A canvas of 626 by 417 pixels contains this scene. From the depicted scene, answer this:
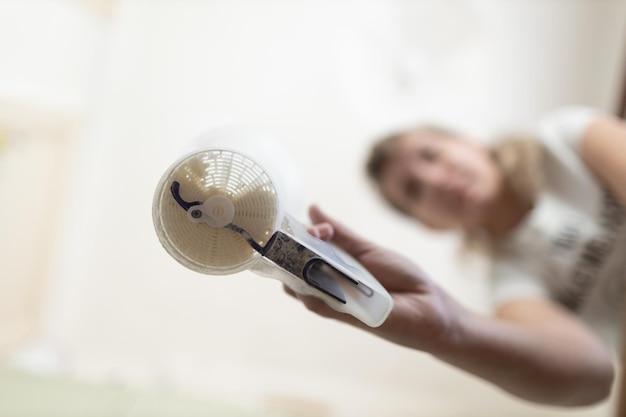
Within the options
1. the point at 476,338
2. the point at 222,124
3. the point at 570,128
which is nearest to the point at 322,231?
the point at 476,338

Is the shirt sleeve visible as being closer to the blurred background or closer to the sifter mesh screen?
the blurred background

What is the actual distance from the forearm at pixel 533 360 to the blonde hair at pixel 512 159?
291 mm

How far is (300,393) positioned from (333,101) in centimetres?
71

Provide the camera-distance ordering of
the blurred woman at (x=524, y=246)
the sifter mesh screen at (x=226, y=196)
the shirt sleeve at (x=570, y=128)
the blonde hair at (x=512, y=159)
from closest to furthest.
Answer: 1. the sifter mesh screen at (x=226, y=196)
2. the blurred woman at (x=524, y=246)
3. the shirt sleeve at (x=570, y=128)
4. the blonde hair at (x=512, y=159)

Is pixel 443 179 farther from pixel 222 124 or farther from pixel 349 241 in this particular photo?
pixel 349 241

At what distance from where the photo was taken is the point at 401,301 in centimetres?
39

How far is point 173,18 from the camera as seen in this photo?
127cm

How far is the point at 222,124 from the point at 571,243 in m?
0.65

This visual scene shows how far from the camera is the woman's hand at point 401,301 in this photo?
0.39 meters

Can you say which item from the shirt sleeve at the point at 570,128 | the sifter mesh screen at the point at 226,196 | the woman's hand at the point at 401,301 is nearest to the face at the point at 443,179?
the shirt sleeve at the point at 570,128

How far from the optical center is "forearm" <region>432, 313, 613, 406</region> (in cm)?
46

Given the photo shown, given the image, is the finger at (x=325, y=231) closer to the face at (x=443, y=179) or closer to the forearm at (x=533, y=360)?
the forearm at (x=533, y=360)

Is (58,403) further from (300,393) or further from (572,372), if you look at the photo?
(572,372)

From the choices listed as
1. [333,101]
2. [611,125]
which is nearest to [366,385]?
[611,125]
